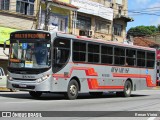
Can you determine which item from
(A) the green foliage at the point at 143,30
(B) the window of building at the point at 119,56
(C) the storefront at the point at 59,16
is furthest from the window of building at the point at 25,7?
(A) the green foliage at the point at 143,30

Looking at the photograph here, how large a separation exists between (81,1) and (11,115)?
32989 mm

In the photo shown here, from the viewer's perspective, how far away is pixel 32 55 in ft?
59.6

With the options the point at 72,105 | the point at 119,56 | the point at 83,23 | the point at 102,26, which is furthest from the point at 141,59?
the point at 102,26

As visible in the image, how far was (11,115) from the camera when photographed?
11.8 metres

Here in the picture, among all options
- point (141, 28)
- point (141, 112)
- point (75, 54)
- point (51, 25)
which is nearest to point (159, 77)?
point (51, 25)

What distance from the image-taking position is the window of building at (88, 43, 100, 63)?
2080cm

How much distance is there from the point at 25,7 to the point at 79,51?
18579 mm

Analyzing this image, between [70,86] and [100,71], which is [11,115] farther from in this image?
Result: [100,71]

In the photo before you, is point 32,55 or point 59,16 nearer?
point 32,55

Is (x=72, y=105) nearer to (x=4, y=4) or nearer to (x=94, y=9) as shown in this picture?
(x=4, y=4)

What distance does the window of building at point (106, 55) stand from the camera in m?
21.9

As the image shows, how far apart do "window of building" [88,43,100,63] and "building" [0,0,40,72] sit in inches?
566

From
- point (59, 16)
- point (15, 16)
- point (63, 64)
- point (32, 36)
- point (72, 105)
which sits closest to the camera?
point (72, 105)

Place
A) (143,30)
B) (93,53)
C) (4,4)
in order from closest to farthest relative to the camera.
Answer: (93,53)
(4,4)
(143,30)
